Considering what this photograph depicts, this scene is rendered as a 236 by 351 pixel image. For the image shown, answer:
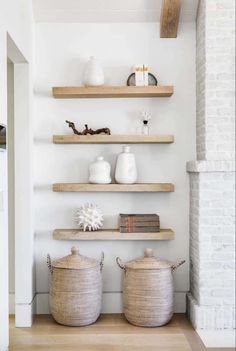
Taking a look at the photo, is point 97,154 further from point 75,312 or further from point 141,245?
point 75,312

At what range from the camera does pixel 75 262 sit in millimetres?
3701

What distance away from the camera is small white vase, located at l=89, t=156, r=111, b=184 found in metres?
3.86

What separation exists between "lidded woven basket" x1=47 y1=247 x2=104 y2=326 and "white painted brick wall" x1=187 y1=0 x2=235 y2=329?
0.78 m

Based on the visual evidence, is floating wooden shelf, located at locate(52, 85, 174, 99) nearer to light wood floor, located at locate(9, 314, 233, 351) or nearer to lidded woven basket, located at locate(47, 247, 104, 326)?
lidded woven basket, located at locate(47, 247, 104, 326)

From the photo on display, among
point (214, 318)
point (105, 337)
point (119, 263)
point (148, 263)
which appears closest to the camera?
point (105, 337)

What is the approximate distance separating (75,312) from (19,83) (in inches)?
70.1

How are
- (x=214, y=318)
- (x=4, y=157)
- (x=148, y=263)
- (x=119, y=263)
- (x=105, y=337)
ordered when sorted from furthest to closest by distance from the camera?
(x=119, y=263) < (x=148, y=263) < (x=214, y=318) < (x=105, y=337) < (x=4, y=157)

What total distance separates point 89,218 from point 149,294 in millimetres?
750

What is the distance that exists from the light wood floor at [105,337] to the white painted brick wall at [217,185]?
0.25 m

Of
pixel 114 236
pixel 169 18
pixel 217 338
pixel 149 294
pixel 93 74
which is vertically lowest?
pixel 217 338

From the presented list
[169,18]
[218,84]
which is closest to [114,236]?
[218,84]

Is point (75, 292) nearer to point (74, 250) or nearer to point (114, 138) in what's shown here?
point (74, 250)

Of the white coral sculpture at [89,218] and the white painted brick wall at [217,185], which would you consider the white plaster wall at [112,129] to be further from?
the white painted brick wall at [217,185]

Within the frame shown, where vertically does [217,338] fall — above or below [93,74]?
below
